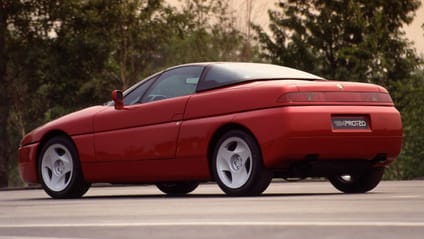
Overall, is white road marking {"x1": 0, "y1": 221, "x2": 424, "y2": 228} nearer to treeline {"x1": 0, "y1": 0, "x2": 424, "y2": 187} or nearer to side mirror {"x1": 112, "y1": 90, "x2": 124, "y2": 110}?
side mirror {"x1": 112, "y1": 90, "x2": 124, "y2": 110}

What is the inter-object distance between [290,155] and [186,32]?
29833 millimetres

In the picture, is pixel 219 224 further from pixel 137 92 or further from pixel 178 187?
pixel 178 187

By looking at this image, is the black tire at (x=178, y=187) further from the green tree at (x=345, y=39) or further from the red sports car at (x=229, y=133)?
the green tree at (x=345, y=39)

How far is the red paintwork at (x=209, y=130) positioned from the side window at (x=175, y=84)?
0.53 ft

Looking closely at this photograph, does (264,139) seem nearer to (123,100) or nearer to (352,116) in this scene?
(352,116)

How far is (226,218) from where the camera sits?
28.6ft

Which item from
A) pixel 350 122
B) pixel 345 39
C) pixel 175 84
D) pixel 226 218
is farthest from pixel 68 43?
pixel 226 218

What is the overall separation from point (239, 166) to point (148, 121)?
1438 mm

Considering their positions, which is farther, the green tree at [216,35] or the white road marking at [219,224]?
the green tree at [216,35]

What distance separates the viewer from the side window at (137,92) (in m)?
13.6

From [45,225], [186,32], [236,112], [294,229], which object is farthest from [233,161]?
[186,32]

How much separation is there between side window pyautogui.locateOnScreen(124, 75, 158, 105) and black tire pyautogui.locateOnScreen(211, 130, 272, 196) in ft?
5.13

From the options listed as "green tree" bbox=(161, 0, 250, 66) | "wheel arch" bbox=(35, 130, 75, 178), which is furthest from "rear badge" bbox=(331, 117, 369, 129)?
"green tree" bbox=(161, 0, 250, 66)

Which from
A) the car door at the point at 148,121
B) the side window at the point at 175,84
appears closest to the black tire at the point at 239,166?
the car door at the point at 148,121
